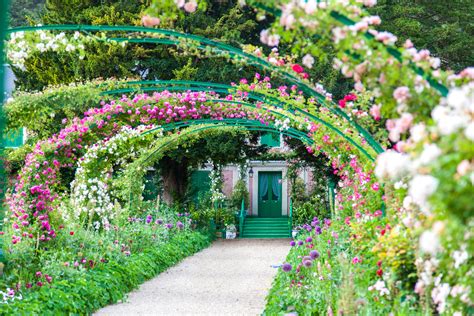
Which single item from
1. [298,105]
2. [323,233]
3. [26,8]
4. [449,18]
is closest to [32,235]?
[298,105]

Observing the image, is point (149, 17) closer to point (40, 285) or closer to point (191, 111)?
point (40, 285)

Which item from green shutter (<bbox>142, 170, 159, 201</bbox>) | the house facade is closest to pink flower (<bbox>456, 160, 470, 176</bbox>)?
Result: green shutter (<bbox>142, 170, 159, 201</bbox>)

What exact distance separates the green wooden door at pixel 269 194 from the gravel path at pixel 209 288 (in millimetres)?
9472

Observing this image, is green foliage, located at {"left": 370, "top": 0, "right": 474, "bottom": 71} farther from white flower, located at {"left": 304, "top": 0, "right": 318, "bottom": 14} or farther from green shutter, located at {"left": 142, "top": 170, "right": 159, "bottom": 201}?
white flower, located at {"left": 304, "top": 0, "right": 318, "bottom": 14}

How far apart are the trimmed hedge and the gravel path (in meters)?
0.14

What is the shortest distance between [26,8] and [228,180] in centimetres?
1003

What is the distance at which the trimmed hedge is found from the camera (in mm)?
6570

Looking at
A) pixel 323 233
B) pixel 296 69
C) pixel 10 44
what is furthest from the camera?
pixel 323 233

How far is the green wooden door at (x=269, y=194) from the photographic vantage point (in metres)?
25.5

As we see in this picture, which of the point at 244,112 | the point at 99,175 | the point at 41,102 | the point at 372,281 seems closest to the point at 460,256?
the point at 372,281

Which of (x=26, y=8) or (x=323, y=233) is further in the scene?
(x=26, y=8)

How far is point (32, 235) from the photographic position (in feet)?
27.4

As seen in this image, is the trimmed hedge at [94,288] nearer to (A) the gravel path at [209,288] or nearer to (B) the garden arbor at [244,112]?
(A) the gravel path at [209,288]

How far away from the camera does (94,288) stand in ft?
26.1
